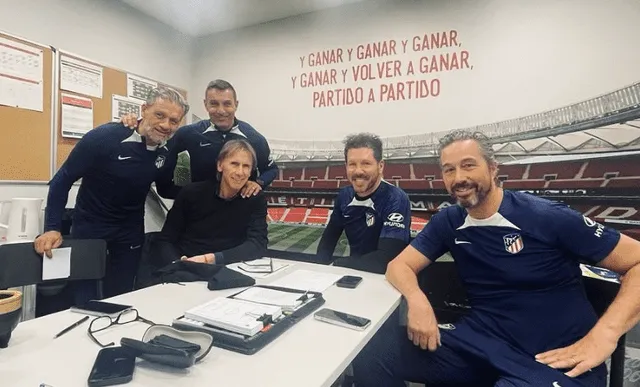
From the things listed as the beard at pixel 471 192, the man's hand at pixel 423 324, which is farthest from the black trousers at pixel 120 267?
the beard at pixel 471 192

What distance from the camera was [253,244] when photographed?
195cm

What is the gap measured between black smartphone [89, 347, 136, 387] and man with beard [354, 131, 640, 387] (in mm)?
996

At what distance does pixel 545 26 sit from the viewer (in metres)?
2.34

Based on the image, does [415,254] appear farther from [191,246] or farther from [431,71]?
[431,71]

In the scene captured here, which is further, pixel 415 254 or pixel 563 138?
pixel 563 138

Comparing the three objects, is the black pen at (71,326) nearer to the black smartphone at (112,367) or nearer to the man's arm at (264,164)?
the black smartphone at (112,367)

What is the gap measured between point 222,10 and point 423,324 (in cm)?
295

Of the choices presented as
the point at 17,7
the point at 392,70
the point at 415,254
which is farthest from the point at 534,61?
the point at 17,7

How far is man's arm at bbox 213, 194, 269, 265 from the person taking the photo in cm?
181

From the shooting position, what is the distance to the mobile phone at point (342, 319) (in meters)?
1.06

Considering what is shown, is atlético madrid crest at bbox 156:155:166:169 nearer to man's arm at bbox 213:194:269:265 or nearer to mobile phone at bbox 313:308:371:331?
man's arm at bbox 213:194:269:265

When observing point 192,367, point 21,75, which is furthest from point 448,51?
point 21,75

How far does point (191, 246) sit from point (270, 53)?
6.71ft

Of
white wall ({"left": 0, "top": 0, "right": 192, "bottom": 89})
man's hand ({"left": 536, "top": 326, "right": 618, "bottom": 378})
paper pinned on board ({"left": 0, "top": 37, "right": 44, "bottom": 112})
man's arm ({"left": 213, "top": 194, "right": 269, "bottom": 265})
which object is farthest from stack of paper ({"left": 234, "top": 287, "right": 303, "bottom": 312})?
white wall ({"left": 0, "top": 0, "right": 192, "bottom": 89})
